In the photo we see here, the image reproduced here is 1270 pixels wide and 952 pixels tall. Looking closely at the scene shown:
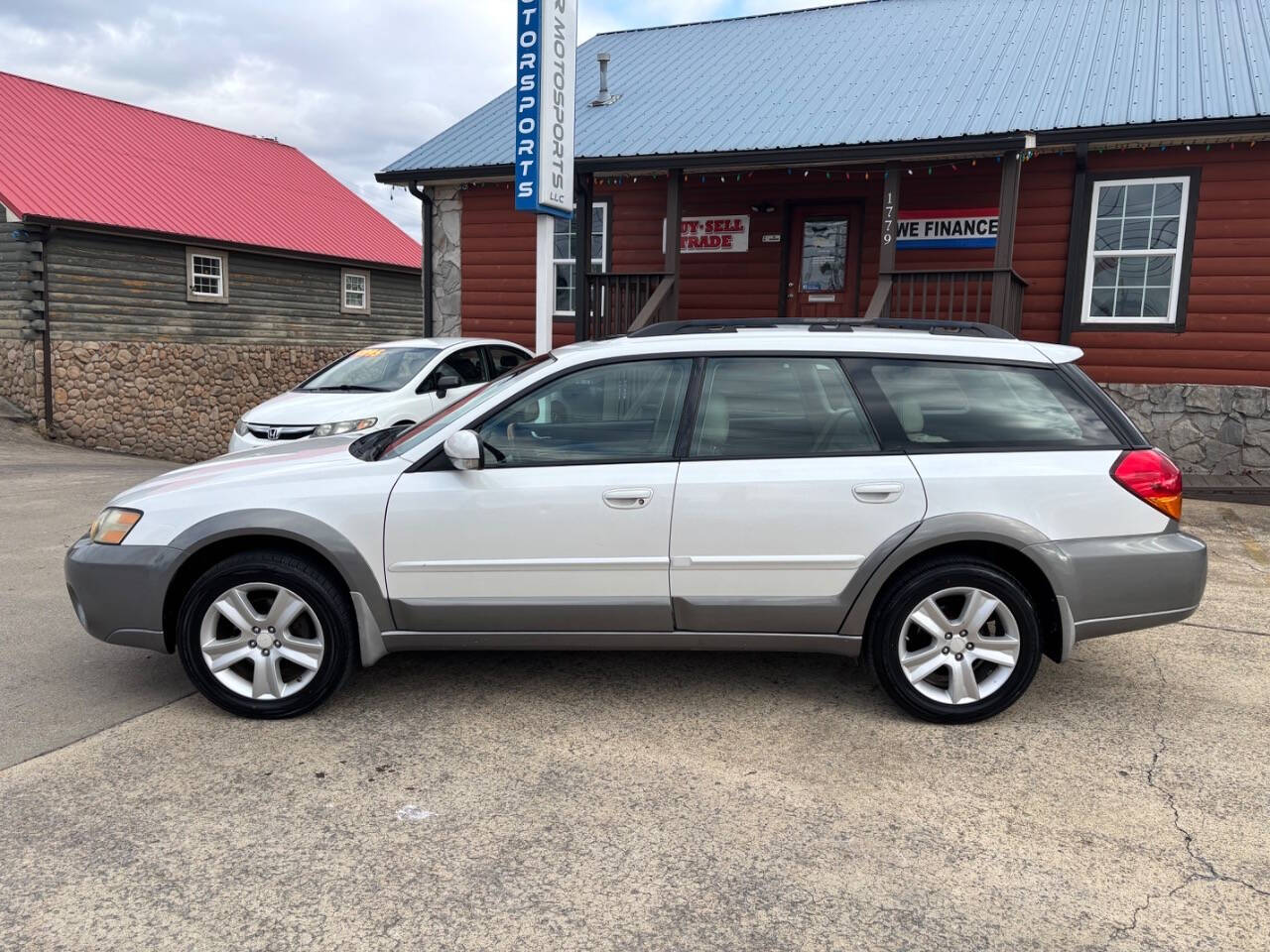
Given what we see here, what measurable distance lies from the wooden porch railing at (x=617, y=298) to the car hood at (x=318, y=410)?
3.16m

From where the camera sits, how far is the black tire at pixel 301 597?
12.2 ft

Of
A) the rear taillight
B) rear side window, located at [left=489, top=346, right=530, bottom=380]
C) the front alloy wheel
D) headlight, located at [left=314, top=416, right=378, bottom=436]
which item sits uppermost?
rear side window, located at [left=489, top=346, right=530, bottom=380]

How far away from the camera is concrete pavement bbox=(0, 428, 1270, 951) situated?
8.36 feet

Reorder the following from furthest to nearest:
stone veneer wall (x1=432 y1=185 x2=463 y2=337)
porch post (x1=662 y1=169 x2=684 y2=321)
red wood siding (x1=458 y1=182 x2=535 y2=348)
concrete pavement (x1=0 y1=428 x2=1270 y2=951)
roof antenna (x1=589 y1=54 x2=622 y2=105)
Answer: stone veneer wall (x1=432 y1=185 x2=463 y2=337) < red wood siding (x1=458 y1=182 x2=535 y2=348) < roof antenna (x1=589 y1=54 x2=622 y2=105) < porch post (x1=662 y1=169 x2=684 y2=321) < concrete pavement (x1=0 y1=428 x2=1270 y2=951)

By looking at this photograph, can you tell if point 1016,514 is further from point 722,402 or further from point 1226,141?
point 1226,141

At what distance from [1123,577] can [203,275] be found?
2114cm

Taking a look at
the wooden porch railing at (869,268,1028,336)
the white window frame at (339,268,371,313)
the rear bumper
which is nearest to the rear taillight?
the rear bumper

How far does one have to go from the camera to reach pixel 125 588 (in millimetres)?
3752

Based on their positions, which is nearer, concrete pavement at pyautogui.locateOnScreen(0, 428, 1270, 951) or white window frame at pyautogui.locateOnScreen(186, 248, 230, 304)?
concrete pavement at pyautogui.locateOnScreen(0, 428, 1270, 951)

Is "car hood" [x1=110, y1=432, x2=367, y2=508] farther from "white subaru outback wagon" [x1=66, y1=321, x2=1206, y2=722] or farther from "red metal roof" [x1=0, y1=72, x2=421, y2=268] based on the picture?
"red metal roof" [x1=0, y1=72, x2=421, y2=268]

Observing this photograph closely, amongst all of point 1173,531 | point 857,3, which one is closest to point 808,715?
point 1173,531

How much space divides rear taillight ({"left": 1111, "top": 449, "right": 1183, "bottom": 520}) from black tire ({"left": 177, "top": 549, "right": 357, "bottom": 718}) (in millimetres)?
3177

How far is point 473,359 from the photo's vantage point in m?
9.52

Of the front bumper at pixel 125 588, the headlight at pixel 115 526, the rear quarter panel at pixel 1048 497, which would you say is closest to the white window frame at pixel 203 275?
the headlight at pixel 115 526
